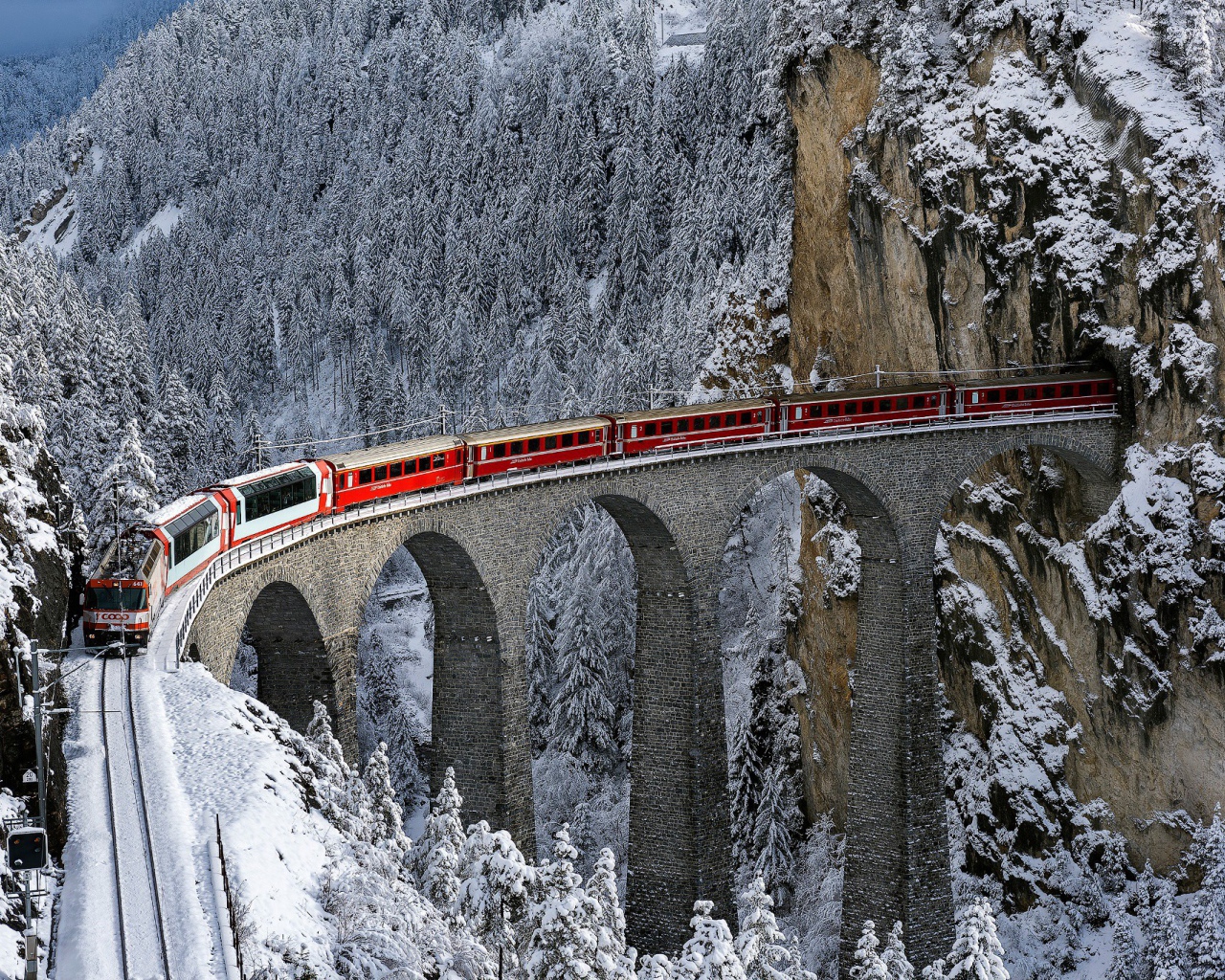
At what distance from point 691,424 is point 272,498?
14.8 meters

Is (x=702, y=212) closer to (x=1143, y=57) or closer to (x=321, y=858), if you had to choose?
(x=1143, y=57)

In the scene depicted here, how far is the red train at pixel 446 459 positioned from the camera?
30.6 meters

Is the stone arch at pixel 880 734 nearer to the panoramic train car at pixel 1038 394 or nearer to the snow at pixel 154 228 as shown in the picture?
the panoramic train car at pixel 1038 394

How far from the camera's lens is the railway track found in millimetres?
19375

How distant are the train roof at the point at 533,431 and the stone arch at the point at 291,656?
7413 millimetres

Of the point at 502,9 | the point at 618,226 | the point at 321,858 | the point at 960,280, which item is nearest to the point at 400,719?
the point at 960,280

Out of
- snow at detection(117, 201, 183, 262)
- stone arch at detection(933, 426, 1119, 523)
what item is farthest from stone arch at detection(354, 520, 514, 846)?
snow at detection(117, 201, 183, 262)

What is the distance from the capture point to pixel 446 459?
3978 cm

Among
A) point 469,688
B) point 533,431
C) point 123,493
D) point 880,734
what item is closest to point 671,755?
point 469,688

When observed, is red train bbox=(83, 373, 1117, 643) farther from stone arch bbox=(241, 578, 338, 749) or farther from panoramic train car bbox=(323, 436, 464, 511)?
stone arch bbox=(241, 578, 338, 749)

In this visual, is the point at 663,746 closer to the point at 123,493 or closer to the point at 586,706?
the point at 586,706

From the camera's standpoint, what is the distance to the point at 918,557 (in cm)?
5006

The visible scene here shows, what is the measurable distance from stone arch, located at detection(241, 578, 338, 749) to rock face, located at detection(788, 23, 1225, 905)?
2859 cm

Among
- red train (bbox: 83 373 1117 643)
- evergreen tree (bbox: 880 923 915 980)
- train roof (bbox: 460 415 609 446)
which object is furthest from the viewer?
train roof (bbox: 460 415 609 446)
